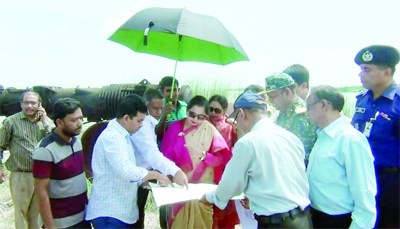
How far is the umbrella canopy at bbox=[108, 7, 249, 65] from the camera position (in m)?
3.35

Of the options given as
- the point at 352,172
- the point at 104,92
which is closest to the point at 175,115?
the point at 104,92

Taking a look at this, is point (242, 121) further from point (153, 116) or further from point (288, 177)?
point (153, 116)

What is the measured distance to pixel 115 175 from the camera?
264cm

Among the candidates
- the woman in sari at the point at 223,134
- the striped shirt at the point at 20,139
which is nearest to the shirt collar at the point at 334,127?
the woman in sari at the point at 223,134

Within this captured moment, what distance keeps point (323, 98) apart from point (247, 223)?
0.98 metres

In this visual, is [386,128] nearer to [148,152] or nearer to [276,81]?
[276,81]

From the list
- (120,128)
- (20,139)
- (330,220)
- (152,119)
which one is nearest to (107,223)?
(120,128)

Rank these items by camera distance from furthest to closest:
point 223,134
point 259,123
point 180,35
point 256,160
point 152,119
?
1. point 180,35
2. point 223,134
3. point 152,119
4. point 259,123
5. point 256,160

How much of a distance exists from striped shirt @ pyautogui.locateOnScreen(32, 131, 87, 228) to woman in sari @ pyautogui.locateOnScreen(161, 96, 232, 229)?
93cm

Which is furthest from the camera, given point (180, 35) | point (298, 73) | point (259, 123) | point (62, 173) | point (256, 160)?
point (180, 35)

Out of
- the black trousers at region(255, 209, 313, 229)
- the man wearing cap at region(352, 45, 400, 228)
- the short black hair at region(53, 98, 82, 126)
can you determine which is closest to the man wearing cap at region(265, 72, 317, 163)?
the man wearing cap at region(352, 45, 400, 228)

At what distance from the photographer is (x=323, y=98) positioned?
2465 mm

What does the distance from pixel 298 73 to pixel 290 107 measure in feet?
1.01

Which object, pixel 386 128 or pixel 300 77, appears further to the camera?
pixel 300 77
